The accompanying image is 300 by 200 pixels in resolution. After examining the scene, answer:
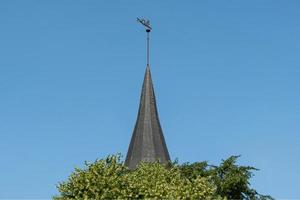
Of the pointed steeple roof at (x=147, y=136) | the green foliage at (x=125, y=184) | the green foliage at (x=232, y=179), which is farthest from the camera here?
the pointed steeple roof at (x=147, y=136)

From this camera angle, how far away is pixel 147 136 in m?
74.9

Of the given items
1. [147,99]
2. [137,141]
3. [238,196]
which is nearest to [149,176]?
[238,196]

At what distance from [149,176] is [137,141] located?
22680 millimetres

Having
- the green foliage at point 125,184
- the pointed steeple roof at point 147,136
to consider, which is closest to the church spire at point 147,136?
the pointed steeple roof at point 147,136

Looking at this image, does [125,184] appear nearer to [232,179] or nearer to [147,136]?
[232,179]

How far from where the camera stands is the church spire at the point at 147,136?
7262 centimetres

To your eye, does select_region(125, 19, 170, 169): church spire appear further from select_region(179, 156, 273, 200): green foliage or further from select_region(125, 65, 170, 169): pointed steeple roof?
select_region(179, 156, 273, 200): green foliage

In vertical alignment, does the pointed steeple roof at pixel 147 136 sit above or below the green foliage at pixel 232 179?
above

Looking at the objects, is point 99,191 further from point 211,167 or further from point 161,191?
point 211,167

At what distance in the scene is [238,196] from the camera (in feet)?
212

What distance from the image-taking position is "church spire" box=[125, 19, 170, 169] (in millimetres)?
72625

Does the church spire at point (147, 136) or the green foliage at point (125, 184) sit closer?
the green foliage at point (125, 184)

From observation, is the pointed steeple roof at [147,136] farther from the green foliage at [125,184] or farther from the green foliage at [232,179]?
the green foliage at [125,184]

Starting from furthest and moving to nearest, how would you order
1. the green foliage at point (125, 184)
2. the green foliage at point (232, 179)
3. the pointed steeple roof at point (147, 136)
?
the pointed steeple roof at point (147, 136) < the green foliage at point (232, 179) < the green foliage at point (125, 184)
